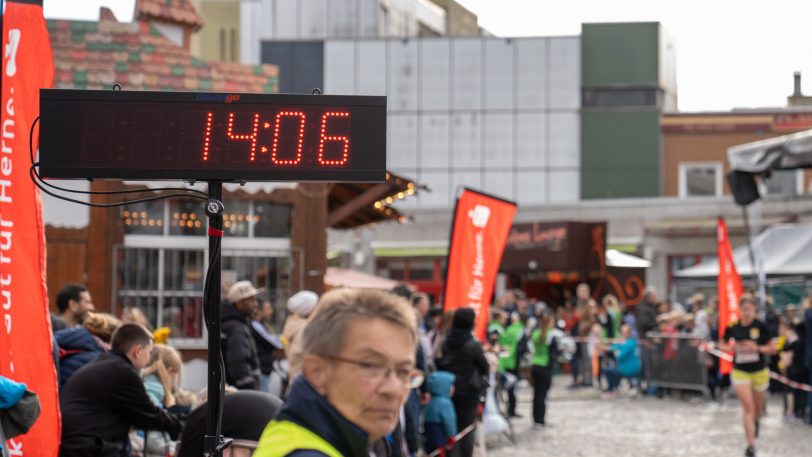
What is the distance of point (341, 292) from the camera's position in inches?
121

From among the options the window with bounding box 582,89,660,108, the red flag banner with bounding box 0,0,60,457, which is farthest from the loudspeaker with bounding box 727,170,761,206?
the window with bounding box 582,89,660,108

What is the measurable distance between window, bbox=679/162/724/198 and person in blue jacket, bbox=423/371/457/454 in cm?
3292

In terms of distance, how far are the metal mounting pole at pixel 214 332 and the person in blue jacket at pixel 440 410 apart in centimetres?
694

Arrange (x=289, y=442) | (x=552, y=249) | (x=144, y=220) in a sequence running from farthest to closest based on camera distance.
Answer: (x=552, y=249)
(x=144, y=220)
(x=289, y=442)

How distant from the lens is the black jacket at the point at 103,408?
23.4ft

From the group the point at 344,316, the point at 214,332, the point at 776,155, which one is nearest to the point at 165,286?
the point at 776,155

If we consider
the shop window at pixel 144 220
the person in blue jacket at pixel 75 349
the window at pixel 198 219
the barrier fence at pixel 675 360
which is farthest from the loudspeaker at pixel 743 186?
the person in blue jacket at pixel 75 349

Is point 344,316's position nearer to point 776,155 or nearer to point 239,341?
point 239,341

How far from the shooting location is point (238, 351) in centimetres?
1025

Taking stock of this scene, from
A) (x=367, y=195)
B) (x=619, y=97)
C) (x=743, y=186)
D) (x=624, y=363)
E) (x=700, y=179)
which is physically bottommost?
(x=624, y=363)

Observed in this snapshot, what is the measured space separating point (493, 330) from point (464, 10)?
41045 millimetres

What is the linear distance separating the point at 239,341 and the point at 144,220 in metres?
4.67

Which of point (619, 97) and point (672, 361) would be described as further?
point (619, 97)

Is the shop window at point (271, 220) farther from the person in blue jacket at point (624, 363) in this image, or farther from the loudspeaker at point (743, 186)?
the person in blue jacket at point (624, 363)
